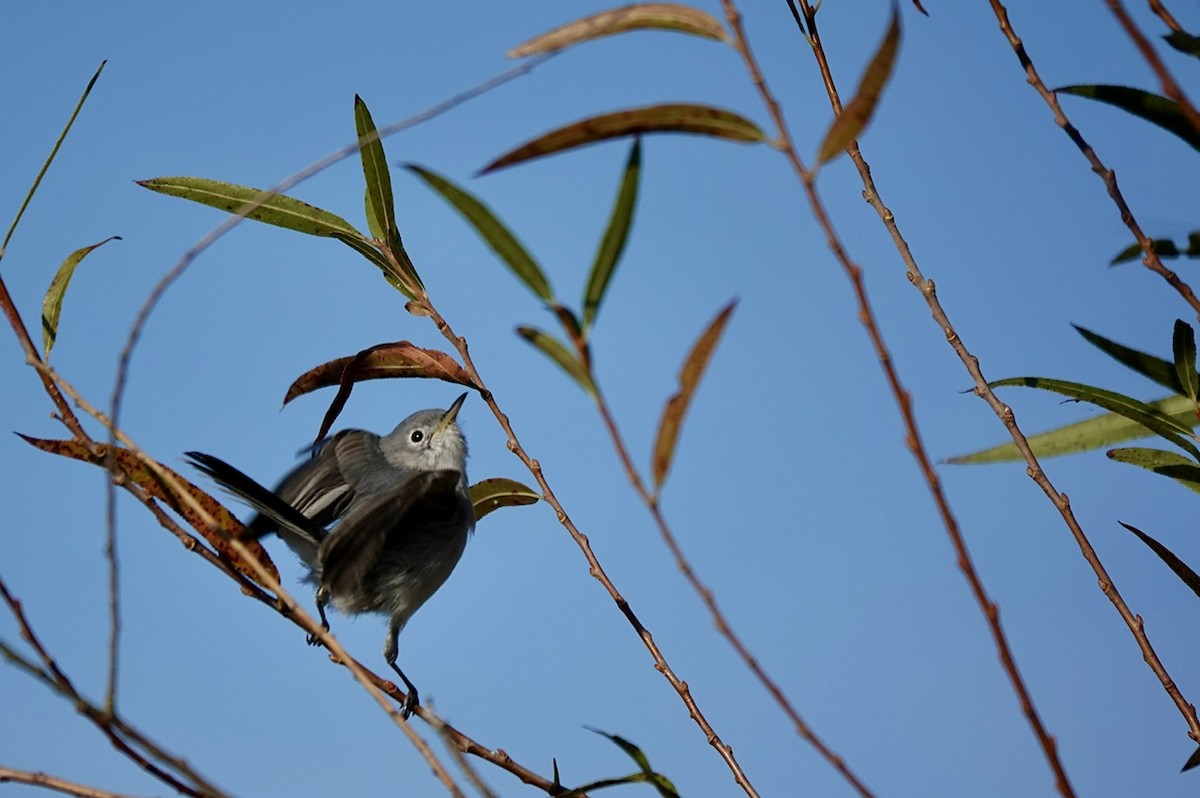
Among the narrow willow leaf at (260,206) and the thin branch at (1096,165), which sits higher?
the narrow willow leaf at (260,206)

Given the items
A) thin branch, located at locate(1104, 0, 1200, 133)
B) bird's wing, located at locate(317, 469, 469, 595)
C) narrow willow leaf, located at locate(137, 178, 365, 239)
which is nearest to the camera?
thin branch, located at locate(1104, 0, 1200, 133)

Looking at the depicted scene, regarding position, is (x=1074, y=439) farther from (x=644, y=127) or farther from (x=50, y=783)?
(x=50, y=783)

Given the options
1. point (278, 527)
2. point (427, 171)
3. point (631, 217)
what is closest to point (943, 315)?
point (631, 217)

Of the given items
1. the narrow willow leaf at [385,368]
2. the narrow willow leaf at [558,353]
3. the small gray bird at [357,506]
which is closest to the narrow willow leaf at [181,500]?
the narrow willow leaf at [385,368]

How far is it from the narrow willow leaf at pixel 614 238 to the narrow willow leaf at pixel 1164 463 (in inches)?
55.2

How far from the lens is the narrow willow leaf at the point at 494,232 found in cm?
131

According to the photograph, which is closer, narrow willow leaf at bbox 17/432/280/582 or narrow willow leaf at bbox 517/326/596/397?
narrow willow leaf at bbox 517/326/596/397

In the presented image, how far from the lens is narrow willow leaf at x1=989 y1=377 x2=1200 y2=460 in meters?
2.10

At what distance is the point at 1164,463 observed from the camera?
220 centimetres

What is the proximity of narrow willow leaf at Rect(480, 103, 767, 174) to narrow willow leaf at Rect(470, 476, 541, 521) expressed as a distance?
1.52 m

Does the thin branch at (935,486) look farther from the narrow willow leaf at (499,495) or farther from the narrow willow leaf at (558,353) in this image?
the narrow willow leaf at (499,495)

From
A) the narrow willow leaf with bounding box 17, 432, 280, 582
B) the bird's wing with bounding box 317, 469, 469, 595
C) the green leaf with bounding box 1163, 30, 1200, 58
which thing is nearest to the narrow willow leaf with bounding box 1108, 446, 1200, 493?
the green leaf with bounding box 1163, 30, 1200, 58

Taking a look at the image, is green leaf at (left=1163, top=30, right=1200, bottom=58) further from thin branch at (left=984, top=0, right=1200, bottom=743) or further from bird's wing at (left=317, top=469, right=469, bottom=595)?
bird's wing at (left=317, top=469, right=469, bottom=595)

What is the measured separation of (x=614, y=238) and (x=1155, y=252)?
37.4 inches
